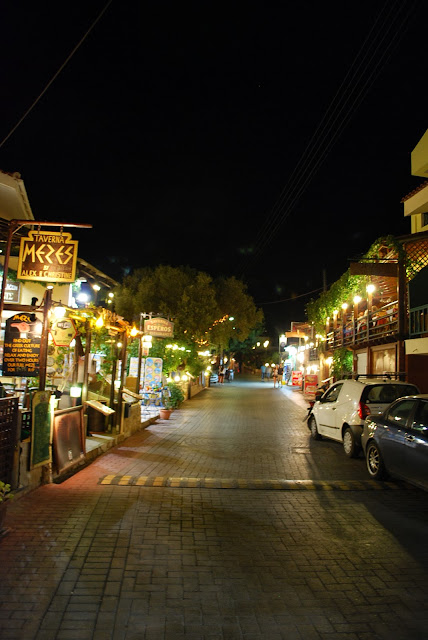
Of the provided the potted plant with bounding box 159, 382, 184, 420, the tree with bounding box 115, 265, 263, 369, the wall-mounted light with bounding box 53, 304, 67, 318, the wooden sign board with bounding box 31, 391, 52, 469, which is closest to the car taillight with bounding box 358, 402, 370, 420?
the wooden sign board with bounding box 31, 391, 52, 469

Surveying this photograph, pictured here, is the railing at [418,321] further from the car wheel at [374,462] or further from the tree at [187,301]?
the tree at [187,301]

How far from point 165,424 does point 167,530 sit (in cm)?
1081

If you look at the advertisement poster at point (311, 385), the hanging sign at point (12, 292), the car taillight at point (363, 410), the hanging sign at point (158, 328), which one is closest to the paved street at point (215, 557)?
the car taillight at point (363, 410)

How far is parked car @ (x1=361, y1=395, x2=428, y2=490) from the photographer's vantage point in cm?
640

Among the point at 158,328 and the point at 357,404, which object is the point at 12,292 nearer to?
the point at 158,328

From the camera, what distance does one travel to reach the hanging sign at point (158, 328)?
1986 cm

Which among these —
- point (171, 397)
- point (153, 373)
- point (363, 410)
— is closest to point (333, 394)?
point (363, 410)

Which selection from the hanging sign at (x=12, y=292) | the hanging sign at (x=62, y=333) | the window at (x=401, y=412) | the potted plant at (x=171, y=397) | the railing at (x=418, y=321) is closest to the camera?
the window at (x=401, y=412)

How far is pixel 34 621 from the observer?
3412mm

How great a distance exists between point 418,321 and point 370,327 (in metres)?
6.05

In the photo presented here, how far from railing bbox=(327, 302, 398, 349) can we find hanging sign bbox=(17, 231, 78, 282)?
1168 cm

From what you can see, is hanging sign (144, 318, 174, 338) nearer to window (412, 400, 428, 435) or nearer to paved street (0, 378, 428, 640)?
paved street (0, 378, 428, 640)

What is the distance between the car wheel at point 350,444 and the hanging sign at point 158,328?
10.9 meters

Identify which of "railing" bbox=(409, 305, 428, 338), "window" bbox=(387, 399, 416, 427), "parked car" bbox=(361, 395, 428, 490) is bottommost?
"parked car" bbox=(361, 395, 428, 490)
